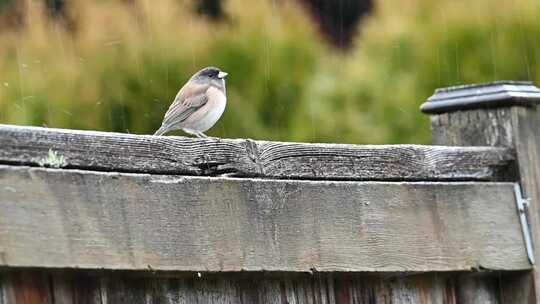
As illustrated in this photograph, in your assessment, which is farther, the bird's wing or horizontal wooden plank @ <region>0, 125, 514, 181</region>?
the bird's wing

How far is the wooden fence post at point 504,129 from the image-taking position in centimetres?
259

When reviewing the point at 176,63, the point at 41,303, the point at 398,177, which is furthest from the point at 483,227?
the point at 176,63

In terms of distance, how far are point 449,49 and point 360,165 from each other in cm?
483

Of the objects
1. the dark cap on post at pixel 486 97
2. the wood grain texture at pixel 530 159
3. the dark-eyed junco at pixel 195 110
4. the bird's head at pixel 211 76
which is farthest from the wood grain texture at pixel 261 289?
the bird's head at pixel 211 76

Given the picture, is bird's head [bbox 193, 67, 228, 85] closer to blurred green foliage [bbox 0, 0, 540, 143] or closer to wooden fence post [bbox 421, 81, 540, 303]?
blurred green foliage [bbox 0, 0, 540, 143]

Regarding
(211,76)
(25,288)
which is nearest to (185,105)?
(211,76)

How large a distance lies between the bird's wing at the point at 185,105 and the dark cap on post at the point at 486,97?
2090 mm

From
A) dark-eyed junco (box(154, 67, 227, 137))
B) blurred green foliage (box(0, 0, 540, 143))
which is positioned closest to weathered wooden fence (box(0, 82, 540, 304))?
dark-eyed junco (box(154, 67, 227, 137))

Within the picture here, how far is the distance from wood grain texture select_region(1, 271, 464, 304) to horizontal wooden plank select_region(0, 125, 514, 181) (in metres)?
0.21

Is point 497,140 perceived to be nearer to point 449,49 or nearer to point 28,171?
point 28,171

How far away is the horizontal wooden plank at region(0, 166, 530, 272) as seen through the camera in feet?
5.62

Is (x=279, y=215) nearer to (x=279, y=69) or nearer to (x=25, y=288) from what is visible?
(x=25, y=288)

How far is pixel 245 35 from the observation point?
24.0 ft

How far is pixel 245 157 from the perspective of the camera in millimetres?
2154
